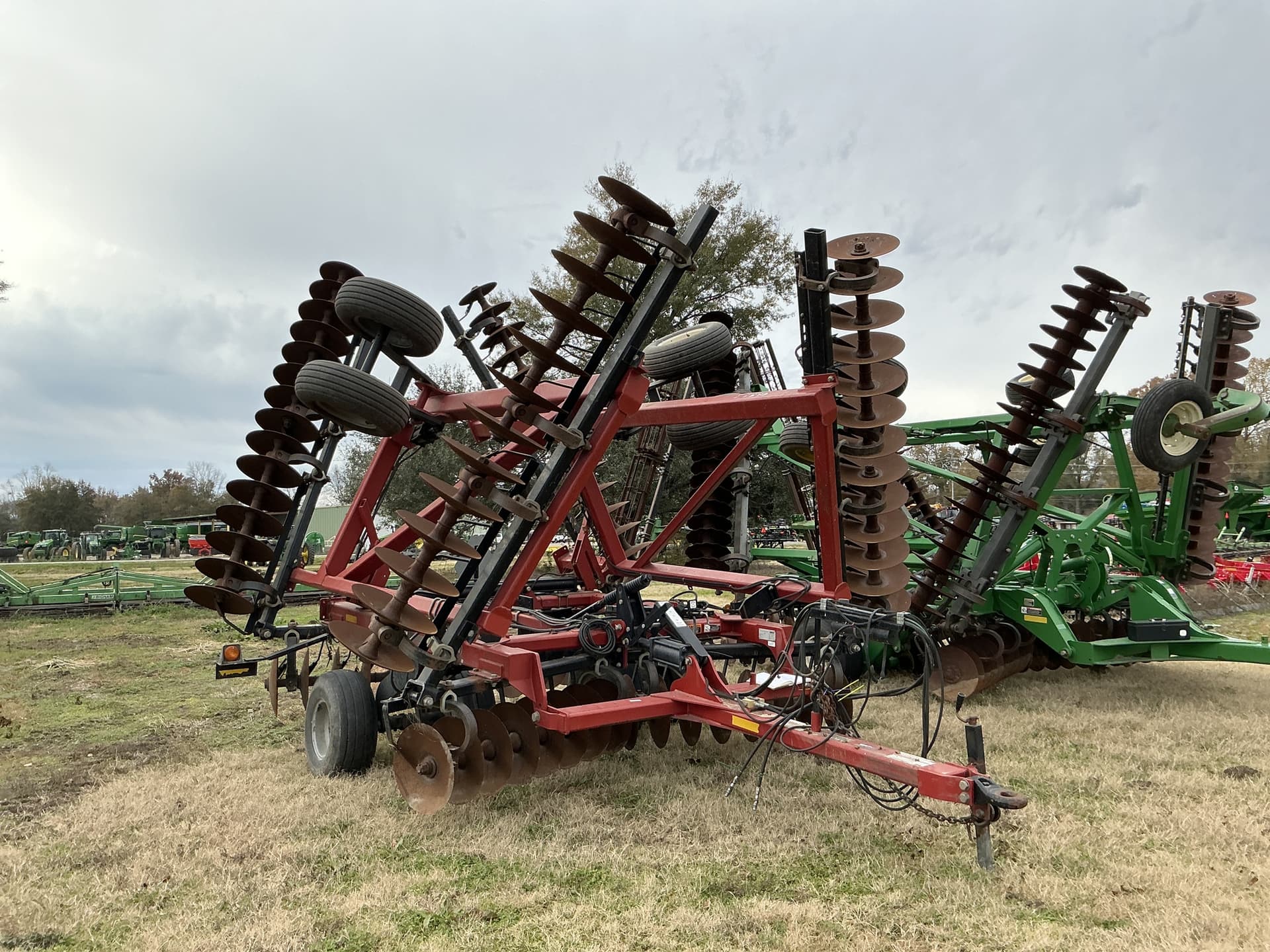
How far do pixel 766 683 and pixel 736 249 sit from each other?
2102 centimetres

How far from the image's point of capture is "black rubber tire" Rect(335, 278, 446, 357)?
5344 millimetres

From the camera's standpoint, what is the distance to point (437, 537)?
418 cm

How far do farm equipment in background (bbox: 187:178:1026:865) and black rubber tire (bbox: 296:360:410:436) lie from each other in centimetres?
1

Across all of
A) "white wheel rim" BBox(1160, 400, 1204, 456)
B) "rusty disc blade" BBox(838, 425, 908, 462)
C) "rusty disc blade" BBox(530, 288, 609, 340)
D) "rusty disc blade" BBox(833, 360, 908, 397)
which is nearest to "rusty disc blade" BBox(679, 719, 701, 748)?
"rusty disc blade" BBox(838, 425, 908, 462)

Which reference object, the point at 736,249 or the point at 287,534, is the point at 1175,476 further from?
the point at 736,249

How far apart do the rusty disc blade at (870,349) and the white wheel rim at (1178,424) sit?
2641mm

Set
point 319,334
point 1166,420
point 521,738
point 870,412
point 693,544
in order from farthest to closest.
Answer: point 693,544
point 1166,420
point 319,334
point 870,412
point 521,738

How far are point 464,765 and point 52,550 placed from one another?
46.1 metres

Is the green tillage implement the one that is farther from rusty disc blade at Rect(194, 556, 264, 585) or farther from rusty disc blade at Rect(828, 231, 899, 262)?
rusty disc blade at Rect(194, 556, 264, 585)

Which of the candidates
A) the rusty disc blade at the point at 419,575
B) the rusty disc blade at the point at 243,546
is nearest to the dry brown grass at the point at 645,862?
the rusty disc blade at the point at 419,575

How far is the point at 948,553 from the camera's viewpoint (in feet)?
24.0

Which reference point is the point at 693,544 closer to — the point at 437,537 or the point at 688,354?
the point at 688,354

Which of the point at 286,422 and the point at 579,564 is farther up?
the point at 286,422

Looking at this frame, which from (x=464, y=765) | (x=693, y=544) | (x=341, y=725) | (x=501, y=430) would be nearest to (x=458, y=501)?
(x=501, y=430)
